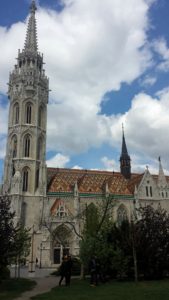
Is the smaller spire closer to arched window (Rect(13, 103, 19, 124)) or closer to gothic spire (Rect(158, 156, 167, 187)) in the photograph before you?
arched window (Rect(13, 103, 19, 124))

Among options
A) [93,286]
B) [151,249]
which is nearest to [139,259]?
[151,249]

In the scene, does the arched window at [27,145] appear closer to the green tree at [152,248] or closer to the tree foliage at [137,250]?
the tree foliage at [137,250]

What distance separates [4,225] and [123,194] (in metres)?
43.7

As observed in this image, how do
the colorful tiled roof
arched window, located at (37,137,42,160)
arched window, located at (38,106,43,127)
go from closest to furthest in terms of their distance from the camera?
1. the colorful tiled roof
2. arched window, located at (37,137,42,160)
3. arched window, located at (38,106,43,127)

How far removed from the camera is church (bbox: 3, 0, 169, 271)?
53062 millimetres

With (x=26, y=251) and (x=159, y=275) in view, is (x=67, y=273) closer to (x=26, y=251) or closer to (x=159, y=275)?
(x=159, y=275)

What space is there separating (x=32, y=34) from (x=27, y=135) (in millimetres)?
24098

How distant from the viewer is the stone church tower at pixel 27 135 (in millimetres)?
55188

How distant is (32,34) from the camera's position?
229ft

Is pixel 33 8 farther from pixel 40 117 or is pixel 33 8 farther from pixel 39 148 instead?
pixel 39 148

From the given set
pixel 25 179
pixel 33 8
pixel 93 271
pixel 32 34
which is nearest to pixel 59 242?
pixel 25 179

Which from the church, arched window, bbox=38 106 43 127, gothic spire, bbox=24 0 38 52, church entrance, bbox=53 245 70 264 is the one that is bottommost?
church entrance, bbox=53 245 70 264

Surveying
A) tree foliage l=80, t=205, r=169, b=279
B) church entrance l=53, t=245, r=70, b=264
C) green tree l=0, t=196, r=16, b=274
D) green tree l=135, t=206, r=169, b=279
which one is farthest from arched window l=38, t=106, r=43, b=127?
green tree l=0, t=196, r=16, b=274

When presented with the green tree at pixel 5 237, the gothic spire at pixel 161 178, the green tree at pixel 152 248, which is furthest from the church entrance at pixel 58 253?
the green tree at pixel 5 237
